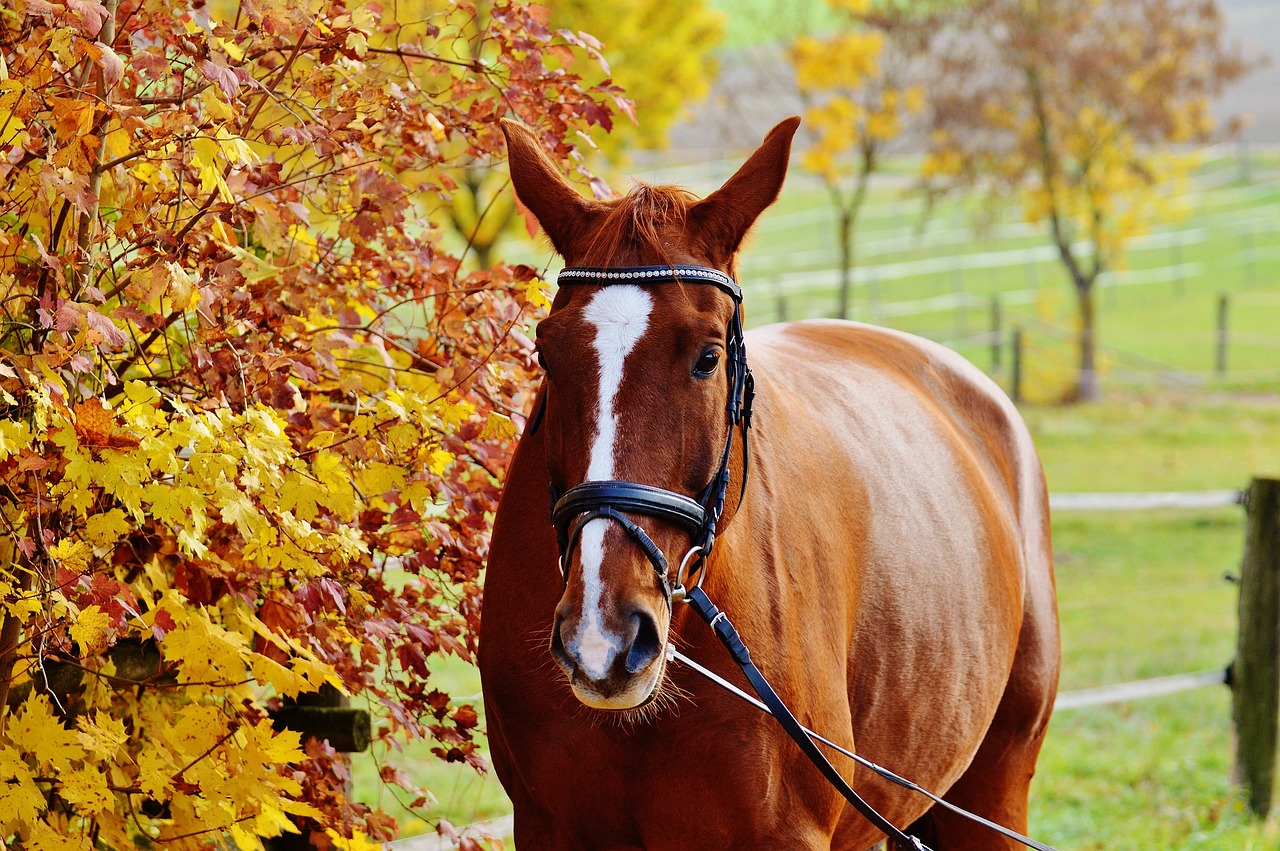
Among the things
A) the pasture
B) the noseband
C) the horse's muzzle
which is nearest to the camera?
the horse's muzzle

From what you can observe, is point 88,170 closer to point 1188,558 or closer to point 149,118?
point 149,118

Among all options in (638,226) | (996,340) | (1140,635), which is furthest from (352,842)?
(996,340)

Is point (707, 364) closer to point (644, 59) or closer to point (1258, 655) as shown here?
point (1258, 655)

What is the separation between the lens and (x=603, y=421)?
211 cm

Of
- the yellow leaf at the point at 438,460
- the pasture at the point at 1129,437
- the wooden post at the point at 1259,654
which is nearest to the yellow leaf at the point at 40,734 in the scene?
the yellow leaf at the point at 438,460

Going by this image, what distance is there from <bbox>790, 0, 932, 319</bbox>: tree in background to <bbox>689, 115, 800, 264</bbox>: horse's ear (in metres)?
14.1

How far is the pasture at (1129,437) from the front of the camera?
5.99m

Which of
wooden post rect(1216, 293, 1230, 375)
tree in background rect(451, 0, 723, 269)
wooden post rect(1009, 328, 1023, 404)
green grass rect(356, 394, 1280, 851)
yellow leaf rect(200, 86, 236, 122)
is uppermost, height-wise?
tree in background rect(451, 0, 723, 269)

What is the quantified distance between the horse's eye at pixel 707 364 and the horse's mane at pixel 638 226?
19cm

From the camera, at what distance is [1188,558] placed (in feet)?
37.2

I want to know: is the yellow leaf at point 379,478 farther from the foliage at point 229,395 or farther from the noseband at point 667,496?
the noseband at point 667,496

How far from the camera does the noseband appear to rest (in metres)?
2.06

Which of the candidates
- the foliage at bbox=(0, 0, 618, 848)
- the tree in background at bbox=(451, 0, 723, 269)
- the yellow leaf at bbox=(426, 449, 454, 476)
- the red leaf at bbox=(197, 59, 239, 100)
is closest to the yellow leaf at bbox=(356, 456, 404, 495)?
the foliage at bbox=(0, 0, 618, 848)

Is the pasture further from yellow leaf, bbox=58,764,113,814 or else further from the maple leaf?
the maple leaf
